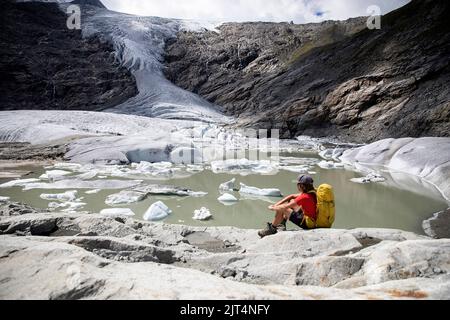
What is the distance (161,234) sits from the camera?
3980 mm

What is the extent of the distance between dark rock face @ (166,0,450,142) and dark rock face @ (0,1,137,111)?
842 cm

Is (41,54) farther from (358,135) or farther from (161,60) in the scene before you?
Answer: (358,135)

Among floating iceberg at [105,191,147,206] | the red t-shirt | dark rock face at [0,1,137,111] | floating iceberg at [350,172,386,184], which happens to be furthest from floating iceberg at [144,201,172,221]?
dark rock face at [0,1,137,111]

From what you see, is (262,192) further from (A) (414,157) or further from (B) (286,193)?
(A) (414,157)

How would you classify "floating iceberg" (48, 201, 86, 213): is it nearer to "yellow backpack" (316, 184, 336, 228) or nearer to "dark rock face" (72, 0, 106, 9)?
"yellow backpack" (316, 184, 336, 228)

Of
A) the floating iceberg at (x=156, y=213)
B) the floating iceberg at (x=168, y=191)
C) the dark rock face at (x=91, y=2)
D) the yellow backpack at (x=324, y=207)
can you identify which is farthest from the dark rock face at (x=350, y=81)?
the dark rock face at (x=91, y=2)

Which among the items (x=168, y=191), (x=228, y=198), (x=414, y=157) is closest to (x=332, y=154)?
(x=414, y=157)

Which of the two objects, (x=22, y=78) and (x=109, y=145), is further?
(x=22, y=78)

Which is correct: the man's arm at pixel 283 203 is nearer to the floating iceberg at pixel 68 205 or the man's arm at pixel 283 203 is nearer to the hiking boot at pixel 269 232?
the hiking boot at pixel 269 232

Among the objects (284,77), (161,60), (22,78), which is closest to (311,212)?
(284,77)

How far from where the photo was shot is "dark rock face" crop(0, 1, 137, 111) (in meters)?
30.1

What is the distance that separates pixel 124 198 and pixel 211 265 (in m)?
3.68

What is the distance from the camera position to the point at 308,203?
12.7 feet
